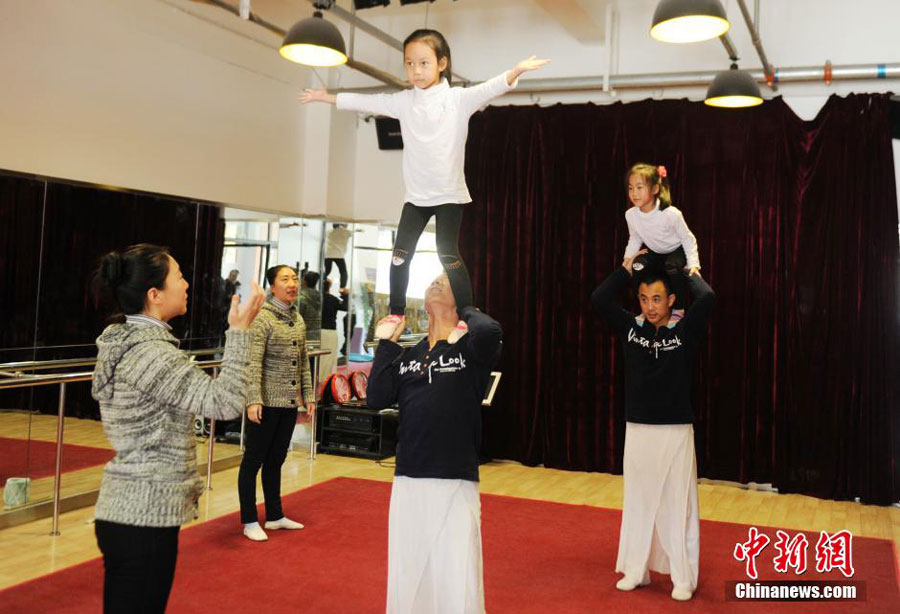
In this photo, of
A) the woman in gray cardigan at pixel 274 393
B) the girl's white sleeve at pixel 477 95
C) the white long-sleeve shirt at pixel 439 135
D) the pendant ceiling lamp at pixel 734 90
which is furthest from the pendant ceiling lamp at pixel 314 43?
the pendant ceiling lamp at pixel 734 90

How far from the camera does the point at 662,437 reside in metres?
4.27

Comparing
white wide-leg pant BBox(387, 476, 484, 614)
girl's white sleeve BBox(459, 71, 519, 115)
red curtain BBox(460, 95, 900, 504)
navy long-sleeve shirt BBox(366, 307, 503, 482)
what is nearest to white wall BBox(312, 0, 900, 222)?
red curtain BBox(460, 95, 900, 504)

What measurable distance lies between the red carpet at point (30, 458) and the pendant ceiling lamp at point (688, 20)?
4381 millimetres

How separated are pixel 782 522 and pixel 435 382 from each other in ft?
13.4

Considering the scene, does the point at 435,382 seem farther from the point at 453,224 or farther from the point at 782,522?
the point at 782,522

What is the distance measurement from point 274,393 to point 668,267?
2.37 m

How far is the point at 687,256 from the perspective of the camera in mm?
4383

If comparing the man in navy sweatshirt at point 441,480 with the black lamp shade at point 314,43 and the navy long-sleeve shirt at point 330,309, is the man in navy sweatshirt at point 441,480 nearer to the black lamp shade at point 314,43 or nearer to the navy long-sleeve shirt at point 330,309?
the black lamp shade at point 314,43

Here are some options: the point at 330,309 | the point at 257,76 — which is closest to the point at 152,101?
the point at 257,76

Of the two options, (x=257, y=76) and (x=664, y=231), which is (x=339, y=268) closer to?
(x=257, y=76)

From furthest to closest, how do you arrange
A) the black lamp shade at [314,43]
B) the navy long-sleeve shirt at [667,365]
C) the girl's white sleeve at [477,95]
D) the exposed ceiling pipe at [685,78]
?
the exposed ceiling pipe at [685,78] < the black lamp shade at [314,43] < the navy long-sleeve shirt at [667,365] < the girl's white sleeve at [477,95]

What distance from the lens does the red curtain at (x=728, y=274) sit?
686 cm

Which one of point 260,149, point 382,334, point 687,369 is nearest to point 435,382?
point 382,334

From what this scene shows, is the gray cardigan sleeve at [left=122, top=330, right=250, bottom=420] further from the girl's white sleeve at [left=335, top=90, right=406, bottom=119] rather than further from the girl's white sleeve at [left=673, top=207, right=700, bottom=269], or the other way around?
the girl's white sleeve at [left=673, top=207, right=700, bottom=269]
